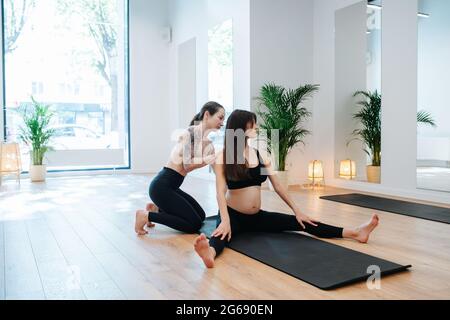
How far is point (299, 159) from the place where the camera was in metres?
5.88

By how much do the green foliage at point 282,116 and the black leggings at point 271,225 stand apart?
249cm

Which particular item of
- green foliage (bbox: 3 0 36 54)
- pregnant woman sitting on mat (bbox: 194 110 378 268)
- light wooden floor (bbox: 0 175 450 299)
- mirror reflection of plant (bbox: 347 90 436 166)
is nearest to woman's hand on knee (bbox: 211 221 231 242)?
pregnant woman sitting on mat (bbox: 194 110 378 268)

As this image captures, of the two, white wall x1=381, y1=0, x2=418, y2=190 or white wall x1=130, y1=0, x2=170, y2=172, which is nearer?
white wall x1=381, y1=0, x2=418, y2=190

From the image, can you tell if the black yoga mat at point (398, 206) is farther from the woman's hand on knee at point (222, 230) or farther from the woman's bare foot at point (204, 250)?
the woman's bare foot at point (204, 250)

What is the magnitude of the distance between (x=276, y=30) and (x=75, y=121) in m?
3.57

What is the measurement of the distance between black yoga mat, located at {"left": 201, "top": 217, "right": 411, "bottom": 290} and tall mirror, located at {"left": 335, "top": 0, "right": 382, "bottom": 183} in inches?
118

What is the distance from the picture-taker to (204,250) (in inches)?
88.0

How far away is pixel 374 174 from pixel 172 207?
318cm

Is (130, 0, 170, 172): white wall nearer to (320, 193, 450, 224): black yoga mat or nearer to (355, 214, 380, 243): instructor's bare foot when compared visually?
(320, 193, 450, 224): black yoga mat

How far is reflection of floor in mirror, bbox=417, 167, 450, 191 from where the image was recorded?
4.41 m

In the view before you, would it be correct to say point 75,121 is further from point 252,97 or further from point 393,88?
point 393,88

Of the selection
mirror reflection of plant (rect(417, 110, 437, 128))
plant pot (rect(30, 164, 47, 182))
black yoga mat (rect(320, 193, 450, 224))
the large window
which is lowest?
black yoga mat (rect(320, 193, 450, 224))
